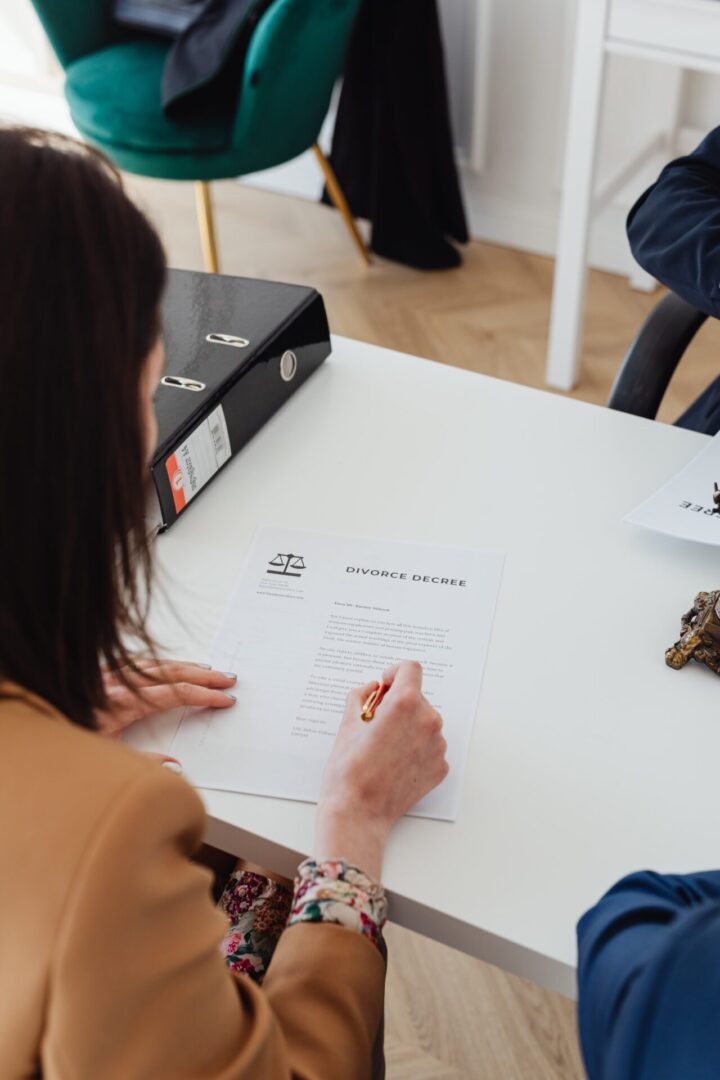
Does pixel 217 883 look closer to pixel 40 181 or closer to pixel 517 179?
pixel 40 181

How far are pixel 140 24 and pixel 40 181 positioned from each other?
239 centimetres

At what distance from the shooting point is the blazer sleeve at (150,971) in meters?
0.54

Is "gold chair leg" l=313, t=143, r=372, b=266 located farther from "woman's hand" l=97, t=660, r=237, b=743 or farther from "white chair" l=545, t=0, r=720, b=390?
"woman's hand" l=97, t=660, r=237, b=743

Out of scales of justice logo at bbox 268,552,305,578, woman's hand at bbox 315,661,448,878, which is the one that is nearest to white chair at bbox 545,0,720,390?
scales of justice logo at bbox 268,552,305,578

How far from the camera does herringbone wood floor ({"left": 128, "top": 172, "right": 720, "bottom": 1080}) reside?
60.0 inches

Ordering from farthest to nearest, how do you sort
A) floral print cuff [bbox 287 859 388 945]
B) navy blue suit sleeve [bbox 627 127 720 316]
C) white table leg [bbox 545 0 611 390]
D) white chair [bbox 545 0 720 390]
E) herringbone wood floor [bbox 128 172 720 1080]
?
1. white table leg [bbox 545 0 611 390]
2. white chair [bbox 545 0 720 390]
3. herringbone wood floor [bbox 128 172 720 1080]
4. navy blue suit sleeve [bbox 627 127 720 316]
5. floral print cuff [bbox 287 859 388 945]

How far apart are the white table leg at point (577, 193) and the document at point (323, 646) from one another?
4.80ft

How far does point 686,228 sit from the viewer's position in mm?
1405

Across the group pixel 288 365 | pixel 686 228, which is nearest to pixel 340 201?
pixel 686 228

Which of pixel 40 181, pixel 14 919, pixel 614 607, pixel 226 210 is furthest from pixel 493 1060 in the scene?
pixel 226 210

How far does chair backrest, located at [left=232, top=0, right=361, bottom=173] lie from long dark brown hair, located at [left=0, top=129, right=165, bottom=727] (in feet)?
6.28

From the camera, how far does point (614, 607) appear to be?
0.99 m

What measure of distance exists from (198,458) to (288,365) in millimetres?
195

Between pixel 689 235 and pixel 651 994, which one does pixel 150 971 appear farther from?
pixel 689 235
